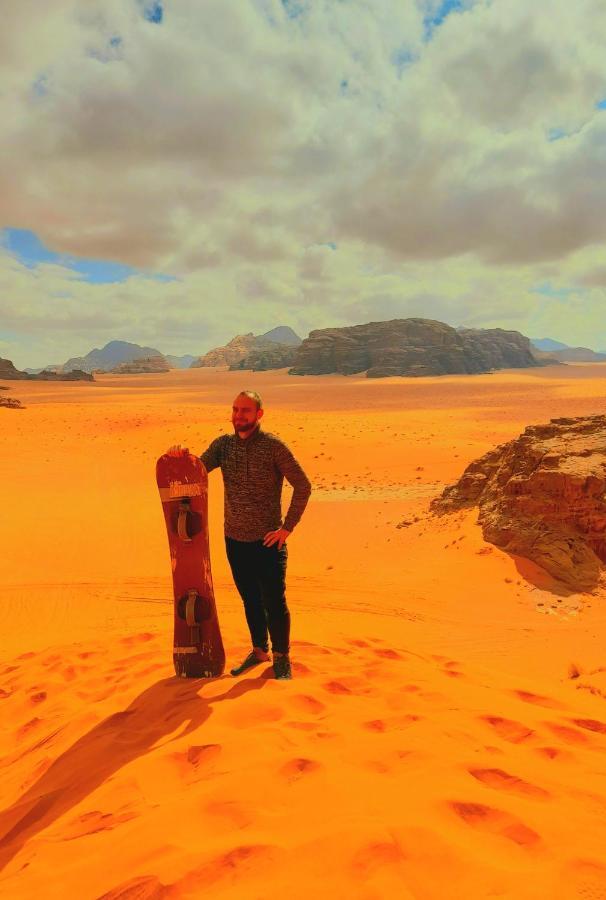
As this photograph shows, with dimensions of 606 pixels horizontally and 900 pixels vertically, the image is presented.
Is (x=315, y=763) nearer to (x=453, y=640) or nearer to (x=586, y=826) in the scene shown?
(x=586, y=826)

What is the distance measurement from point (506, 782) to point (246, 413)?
257 centimetres

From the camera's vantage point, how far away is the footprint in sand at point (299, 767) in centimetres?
251

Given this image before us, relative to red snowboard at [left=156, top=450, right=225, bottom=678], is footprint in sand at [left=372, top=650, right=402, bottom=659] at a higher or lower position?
lower

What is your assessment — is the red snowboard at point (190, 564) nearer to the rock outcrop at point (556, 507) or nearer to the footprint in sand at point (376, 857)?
the footprint in sand at point (376, 857)

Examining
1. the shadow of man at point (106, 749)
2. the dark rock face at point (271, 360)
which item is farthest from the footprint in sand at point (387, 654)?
the dark rock face at point (271, 360)

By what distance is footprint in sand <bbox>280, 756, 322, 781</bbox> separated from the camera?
251cm

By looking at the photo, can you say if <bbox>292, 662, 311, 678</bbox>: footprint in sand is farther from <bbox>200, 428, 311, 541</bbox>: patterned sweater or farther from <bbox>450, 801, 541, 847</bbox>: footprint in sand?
<bbox>450, 801, 541, 847</bbox>: footprint in sand

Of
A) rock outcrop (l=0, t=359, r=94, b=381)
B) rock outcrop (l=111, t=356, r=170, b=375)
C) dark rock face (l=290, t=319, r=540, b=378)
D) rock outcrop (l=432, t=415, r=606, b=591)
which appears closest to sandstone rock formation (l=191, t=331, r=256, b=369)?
rock outcrop (l=111, t=356, r=170, b=375)

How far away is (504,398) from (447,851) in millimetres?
44536

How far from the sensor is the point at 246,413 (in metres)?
3.62

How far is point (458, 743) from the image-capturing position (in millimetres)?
2859

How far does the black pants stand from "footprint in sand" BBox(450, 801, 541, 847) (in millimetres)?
1857

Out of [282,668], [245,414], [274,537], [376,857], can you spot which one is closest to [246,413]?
[245,414]

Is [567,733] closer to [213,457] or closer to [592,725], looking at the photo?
[592,725]
